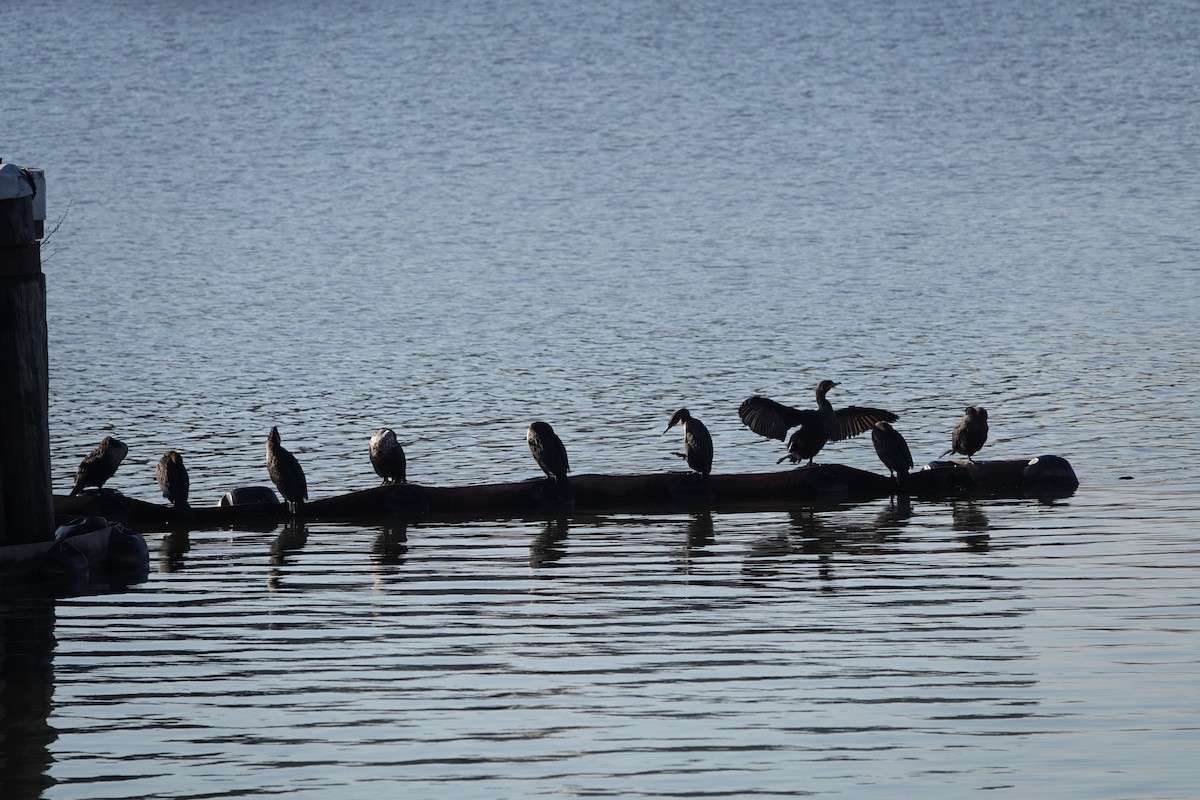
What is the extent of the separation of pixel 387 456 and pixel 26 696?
24.0 ft

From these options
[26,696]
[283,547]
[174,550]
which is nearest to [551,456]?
[283,547]

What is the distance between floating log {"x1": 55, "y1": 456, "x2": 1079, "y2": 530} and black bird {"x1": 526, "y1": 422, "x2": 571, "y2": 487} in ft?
0.48

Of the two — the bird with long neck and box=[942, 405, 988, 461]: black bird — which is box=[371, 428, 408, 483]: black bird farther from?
box=[942, 405, 988, 461]: black bird

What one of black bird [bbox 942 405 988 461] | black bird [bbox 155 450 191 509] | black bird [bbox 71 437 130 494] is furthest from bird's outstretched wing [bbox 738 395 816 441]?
black bird [bbox 71 437 130 494]

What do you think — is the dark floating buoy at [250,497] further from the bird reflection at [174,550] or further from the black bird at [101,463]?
the black bird at [101,463]

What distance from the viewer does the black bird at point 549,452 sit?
16.3 metres

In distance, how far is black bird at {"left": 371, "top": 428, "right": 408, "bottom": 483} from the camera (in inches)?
663

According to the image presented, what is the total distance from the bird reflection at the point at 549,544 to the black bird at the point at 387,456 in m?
1.77

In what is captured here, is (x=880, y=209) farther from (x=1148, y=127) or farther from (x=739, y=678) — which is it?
(x=739, y=678)

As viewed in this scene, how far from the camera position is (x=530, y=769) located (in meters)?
8.25

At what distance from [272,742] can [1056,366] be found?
22.4 meters

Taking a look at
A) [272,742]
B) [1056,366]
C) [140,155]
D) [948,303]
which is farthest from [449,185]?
[272,742]

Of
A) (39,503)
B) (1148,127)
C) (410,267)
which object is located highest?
(1148,127)

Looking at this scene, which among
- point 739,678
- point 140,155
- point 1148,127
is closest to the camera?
point 739,678
